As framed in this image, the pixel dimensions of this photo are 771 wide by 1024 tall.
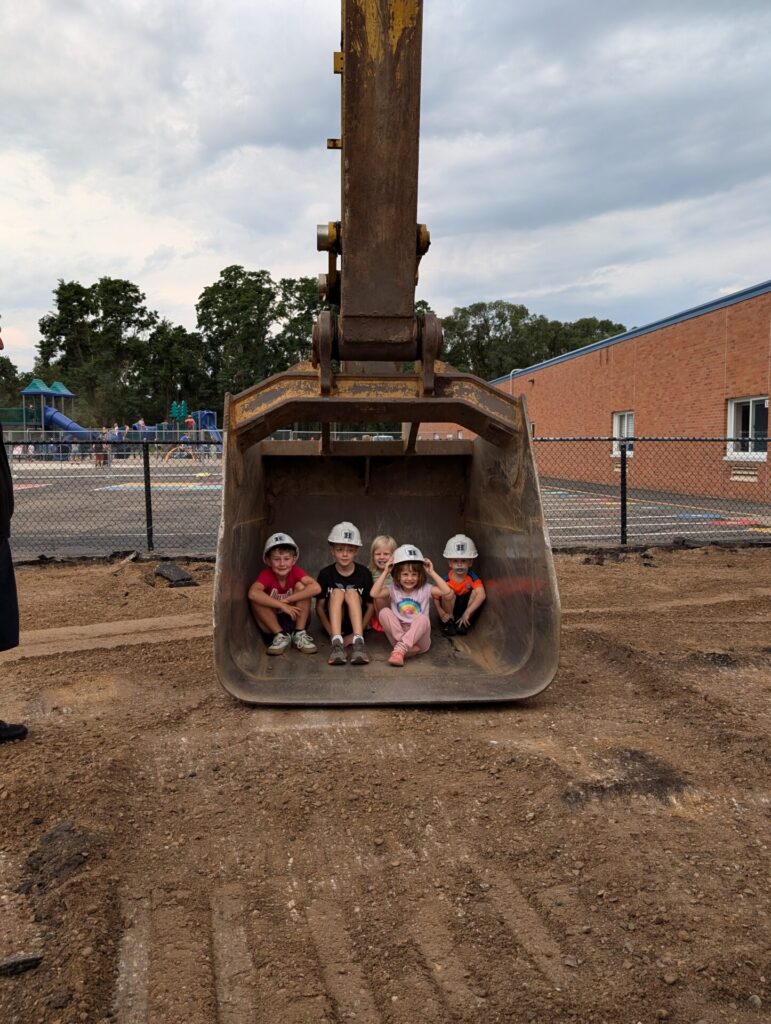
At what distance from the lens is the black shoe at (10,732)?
4.00m

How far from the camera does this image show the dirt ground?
221 cm

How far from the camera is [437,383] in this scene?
452 centimetres

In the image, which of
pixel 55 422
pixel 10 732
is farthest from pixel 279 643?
pixel 55 422

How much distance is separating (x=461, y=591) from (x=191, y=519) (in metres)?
9.42

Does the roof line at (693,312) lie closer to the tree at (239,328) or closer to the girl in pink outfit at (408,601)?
the girl in pink outfit at (408,601)

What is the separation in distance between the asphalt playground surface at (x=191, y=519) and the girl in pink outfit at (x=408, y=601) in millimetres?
4716

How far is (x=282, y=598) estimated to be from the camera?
543 cm

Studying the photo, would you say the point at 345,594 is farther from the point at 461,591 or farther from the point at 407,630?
the point at 461,591

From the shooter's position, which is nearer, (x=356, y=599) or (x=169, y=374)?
(x=356, y=599)

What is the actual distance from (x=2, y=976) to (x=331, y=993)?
93 centimetres

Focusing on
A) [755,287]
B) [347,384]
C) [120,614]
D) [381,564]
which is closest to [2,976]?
[347,384]

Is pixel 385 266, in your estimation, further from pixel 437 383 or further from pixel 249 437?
pixel 249 437

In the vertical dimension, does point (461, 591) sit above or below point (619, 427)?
below

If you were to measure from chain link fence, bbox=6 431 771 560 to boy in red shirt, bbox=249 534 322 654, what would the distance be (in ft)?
12.2
